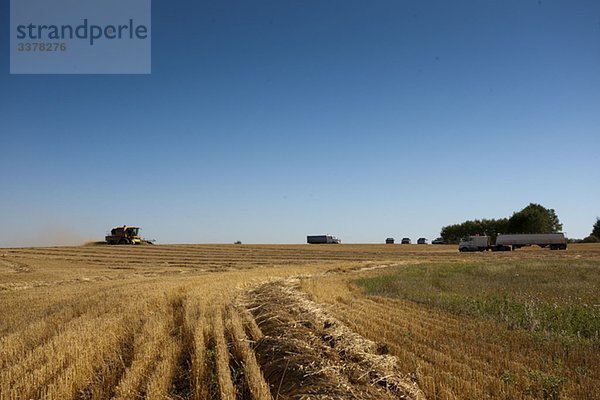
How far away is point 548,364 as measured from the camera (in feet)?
25.3

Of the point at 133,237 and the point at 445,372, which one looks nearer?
the point at 445,372

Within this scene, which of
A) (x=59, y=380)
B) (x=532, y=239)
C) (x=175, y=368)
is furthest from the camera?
(x=532, y=239)

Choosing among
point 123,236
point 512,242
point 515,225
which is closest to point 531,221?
point 515,225

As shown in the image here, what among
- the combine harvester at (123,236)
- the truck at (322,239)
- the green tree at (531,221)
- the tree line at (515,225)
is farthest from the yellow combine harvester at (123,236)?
the green tree at (531,221)

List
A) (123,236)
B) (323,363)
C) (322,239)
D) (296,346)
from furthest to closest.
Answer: (322,239)
(123,236)
(296,346)
(323,363)

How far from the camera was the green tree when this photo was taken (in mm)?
111062

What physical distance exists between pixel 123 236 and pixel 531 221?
90.9 metres

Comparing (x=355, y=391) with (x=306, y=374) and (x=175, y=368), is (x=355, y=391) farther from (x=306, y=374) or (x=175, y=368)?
(x=175, y=368)

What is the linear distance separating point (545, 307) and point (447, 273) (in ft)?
48.9

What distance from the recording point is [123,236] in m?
66.2

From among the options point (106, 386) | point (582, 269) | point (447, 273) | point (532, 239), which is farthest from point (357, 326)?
point (532, 239)

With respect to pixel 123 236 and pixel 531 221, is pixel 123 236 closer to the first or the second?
pixel 123 236

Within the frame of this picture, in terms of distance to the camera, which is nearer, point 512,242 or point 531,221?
point 512,242

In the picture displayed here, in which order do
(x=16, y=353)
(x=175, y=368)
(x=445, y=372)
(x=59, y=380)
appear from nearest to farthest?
(x=59, y=380), (x=445, y=372), (x=175, y=368), (x=16, y=353)
